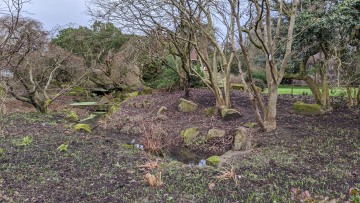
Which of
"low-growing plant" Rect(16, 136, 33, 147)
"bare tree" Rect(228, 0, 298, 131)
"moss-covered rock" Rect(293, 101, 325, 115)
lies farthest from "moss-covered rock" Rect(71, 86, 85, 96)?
"bare tree" Rect(228, 0, 298, 131)

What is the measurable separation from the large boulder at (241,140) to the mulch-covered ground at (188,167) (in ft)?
0.78

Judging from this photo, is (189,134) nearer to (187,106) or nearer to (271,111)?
(271,111)

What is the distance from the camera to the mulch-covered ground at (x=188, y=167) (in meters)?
3.72

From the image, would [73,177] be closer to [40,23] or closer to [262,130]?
[262,130]

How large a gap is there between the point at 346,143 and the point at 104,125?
760cm

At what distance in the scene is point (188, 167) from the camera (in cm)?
496

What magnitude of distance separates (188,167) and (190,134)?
313cm

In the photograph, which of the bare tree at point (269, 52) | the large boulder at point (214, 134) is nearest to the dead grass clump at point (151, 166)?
the bare tree at point (269, 52)

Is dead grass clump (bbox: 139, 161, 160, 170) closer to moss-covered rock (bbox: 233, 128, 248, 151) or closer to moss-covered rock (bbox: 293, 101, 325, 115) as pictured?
moss-covered rock (bbox: 233, 128, 248, 151)

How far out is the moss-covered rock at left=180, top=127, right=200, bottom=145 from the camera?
7.96 metres

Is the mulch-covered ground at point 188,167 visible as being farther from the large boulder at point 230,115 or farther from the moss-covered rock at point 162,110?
the moss-covered rock at point 162,110

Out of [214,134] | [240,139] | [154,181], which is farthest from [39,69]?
[154,181]

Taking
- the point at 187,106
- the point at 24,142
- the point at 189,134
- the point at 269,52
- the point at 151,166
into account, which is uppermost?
the point at 269,52

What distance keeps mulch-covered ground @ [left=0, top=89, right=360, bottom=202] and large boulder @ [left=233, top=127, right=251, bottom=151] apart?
24 cm
